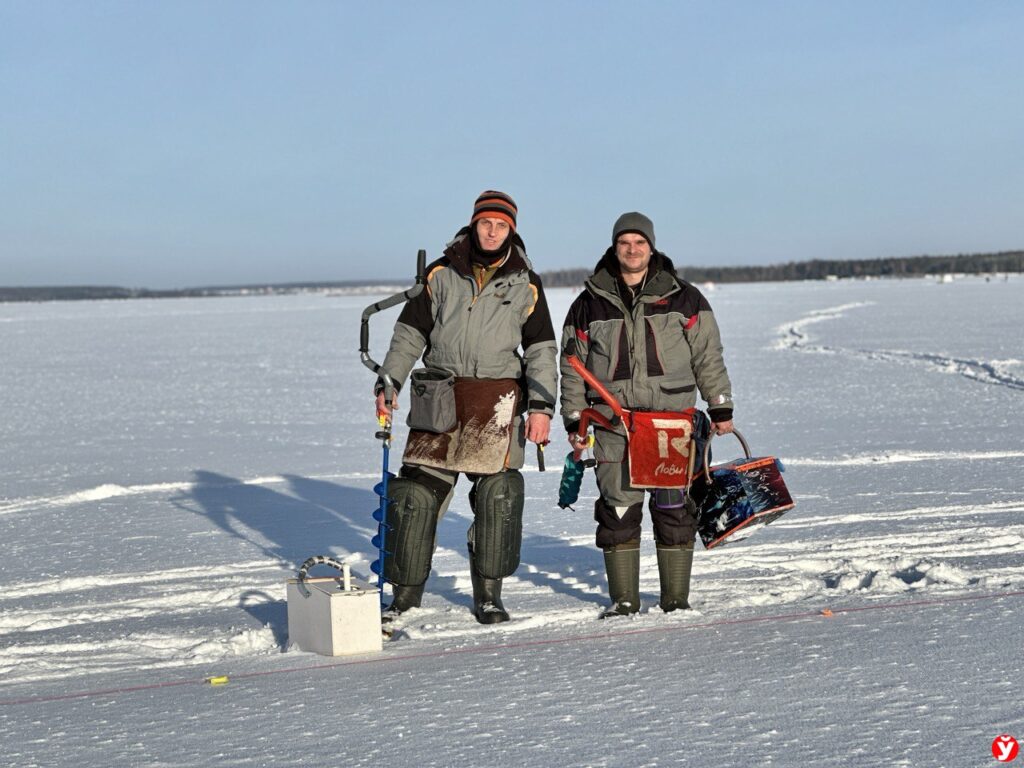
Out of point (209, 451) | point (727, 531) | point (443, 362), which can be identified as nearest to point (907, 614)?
point (727, 531)

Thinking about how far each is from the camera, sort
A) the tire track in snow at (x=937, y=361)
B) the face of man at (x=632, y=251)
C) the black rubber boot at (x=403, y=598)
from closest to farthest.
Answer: the face of man at (x=632, y=251) → the black rubber boot at (x=403, y=598) → the tire track in snow at (x=937, y=361)

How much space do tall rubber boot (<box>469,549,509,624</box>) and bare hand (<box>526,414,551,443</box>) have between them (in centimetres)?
52

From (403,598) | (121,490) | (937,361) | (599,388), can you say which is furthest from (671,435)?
(937,361)

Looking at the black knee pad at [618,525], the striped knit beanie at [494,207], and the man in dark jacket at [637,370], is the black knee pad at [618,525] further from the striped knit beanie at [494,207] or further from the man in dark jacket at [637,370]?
the striped knit beanie at [494,207]

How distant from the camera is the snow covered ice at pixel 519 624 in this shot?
9.81 feet

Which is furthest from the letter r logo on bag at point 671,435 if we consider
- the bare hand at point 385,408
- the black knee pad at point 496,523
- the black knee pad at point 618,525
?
the bare hand at point 385,408

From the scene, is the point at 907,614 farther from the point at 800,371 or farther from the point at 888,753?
the point at 800,371

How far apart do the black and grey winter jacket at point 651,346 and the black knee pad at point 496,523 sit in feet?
1.09

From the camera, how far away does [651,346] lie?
421cm

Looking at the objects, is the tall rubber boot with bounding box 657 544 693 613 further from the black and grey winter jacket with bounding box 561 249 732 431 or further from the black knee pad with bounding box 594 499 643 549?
the black and grey winter jacket with bounding box 561 249 732 431

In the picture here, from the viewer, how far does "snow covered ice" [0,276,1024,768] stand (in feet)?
9.81

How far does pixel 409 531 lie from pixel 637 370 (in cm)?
102

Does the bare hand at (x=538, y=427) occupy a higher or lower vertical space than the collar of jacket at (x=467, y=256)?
lower

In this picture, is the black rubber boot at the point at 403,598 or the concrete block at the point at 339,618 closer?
the concrete block at the point at 339,618
